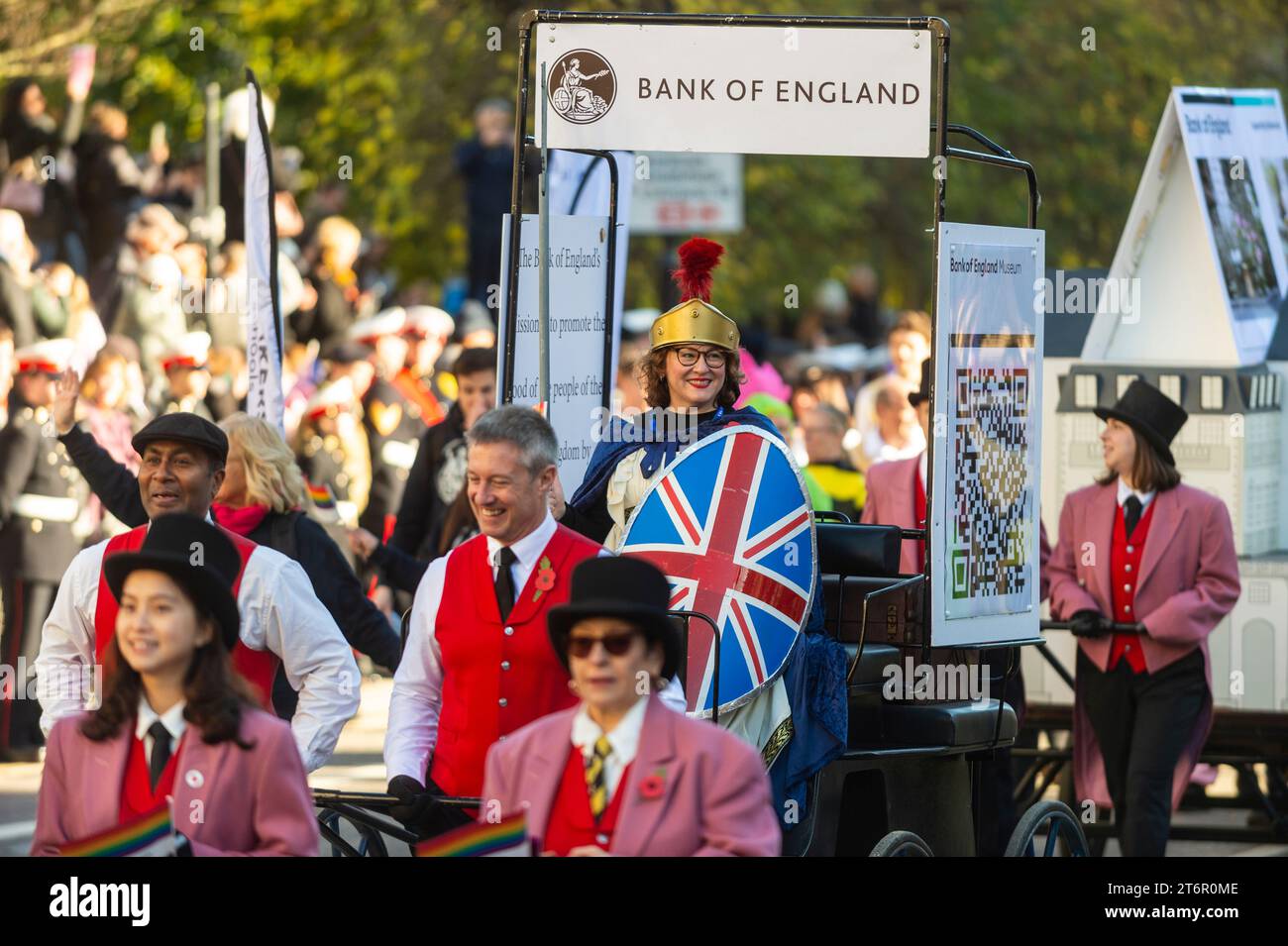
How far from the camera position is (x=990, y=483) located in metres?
8.26

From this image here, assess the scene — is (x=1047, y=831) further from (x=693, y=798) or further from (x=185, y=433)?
(x=693, y=798)

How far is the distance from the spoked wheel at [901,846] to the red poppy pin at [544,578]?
1.41 meters

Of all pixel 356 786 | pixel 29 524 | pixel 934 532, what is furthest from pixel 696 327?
pixel 29 524

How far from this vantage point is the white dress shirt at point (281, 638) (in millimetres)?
6949

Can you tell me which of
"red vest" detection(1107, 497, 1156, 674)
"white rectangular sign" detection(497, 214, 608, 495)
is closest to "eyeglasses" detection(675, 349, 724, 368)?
"white rectangular sign" detection(497, 214, 608, 495)

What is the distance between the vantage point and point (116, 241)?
19.3 metres

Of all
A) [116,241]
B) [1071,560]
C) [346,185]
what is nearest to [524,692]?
[1071,560]

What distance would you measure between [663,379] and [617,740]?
3.03 m

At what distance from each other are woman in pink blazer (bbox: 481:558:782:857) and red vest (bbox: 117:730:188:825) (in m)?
0.67

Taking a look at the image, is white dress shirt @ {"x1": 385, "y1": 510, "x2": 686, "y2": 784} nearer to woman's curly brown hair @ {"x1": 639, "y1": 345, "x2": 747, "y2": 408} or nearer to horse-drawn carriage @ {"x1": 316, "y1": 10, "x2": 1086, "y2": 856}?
horse-drawn carriage @ {"x1": 316, "y1": 10, "x2": 1086, "y2": 856}

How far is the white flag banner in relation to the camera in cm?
1029

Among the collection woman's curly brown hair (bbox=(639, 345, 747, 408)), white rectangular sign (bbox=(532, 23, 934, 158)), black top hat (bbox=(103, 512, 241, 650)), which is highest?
white rectangular sign (bbox=(532, 23, 934, 158))
